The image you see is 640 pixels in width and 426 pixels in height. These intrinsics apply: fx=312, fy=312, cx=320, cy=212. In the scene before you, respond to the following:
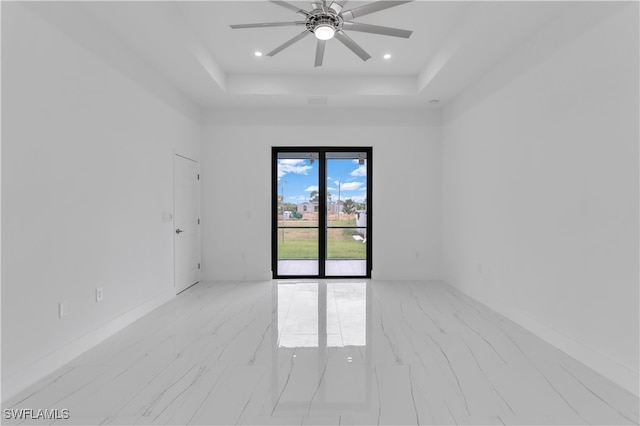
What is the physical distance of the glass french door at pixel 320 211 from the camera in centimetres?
548

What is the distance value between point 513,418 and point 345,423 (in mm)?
975

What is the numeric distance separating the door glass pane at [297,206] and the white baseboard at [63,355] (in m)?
2.42

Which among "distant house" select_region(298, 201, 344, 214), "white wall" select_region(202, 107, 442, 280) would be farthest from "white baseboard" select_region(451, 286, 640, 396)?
"distant house" select_region(298, 201, 344, 214)

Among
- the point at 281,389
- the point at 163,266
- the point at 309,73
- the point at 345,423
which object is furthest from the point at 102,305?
the point at 309,73

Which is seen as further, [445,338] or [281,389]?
[445,338]

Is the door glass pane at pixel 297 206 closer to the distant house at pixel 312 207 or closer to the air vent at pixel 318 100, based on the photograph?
the distant house at pixel 312 207

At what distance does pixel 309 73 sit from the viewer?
15.1ft

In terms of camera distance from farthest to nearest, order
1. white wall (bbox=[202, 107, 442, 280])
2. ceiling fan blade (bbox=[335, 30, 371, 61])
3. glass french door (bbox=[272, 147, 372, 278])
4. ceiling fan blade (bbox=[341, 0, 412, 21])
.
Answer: glass french door (bbox=[272, 147, 372, 278]) → white wall (bbox=[202, 107, 442, 280]) → ceiling fan blade (bbox=[335, 30, 371, 61]) → ceiling fan blade (bbox=[341, 0, 412, 21])

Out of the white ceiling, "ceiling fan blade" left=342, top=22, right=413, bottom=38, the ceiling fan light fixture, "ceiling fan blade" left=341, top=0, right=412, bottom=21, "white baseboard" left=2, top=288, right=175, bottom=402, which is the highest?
the white ceiling

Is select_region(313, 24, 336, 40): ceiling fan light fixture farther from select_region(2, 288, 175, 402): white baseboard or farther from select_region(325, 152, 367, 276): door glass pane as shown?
select_region(2, 288, 175, 402): white baseboard

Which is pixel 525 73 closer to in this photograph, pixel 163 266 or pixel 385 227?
pixel 385 227

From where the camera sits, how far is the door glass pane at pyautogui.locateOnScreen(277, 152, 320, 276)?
5488mm

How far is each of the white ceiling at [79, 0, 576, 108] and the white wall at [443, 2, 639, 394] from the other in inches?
16.5

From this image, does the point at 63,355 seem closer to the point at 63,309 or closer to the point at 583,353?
the point at 63,309
